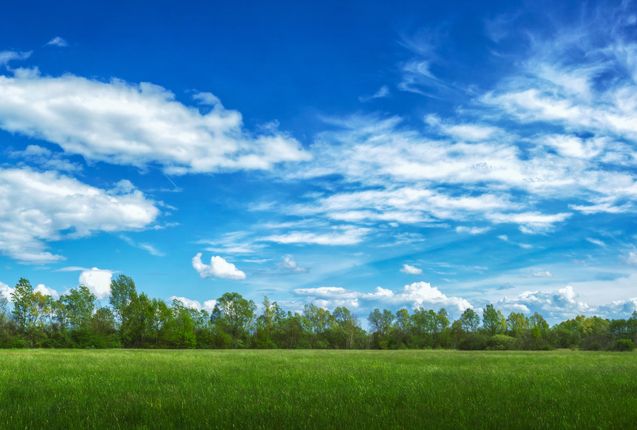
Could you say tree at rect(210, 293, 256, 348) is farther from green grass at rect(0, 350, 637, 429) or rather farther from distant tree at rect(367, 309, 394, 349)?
green grass at rect(0, 350, 637, 429)

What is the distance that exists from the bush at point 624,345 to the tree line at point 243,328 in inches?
8.1

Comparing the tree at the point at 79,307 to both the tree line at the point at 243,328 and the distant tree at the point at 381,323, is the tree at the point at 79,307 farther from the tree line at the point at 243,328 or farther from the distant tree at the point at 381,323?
the distant tree at the point at 381,323

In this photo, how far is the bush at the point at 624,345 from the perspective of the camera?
97.5 meters

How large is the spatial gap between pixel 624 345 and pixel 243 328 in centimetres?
8584

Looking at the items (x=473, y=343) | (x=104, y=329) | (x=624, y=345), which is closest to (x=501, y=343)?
(x=473, y=343)

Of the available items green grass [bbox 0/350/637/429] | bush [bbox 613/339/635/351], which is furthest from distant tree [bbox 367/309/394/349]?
green grass [bbox 0/350/637/429]

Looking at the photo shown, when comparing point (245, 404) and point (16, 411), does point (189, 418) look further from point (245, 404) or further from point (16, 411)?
point (16, 411)

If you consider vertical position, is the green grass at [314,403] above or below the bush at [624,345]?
below

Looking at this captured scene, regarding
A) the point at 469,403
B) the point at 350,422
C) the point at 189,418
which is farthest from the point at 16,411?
the point at 469,403

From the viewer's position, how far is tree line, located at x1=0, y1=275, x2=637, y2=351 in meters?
95.6

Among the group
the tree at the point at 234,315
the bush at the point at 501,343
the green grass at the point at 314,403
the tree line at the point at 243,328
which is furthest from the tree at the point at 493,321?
the green grass at the point at 314,403

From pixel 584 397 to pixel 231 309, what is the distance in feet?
390

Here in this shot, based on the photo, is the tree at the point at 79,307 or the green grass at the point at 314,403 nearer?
the green grass at the point at 314,403

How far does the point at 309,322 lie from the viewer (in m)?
136
